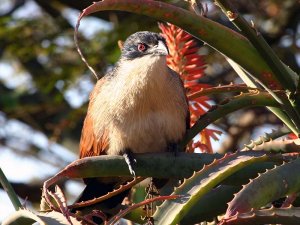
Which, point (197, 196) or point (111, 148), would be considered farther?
point (111, 148)

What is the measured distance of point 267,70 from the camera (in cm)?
259

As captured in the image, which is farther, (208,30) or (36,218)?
(208,30)

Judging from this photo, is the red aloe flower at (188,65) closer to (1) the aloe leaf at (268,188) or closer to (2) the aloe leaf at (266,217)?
(1) the aloe leaf at (268,188)

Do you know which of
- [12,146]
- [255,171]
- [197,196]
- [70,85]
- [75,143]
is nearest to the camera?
[197,196]

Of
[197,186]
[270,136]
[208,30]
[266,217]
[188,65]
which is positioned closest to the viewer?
[266,217]

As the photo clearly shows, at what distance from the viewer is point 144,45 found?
13.7 ft

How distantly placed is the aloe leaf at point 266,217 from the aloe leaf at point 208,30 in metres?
0.59

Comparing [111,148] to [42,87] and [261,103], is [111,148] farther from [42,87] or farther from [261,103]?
[42,87]

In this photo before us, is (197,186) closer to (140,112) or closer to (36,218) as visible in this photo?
(36,218)

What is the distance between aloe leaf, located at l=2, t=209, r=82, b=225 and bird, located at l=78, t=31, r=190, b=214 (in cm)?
155

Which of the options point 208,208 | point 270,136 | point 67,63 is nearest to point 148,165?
point 208,208

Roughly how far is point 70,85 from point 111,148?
3419 millimetres

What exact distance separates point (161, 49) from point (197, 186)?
1676 millimetres

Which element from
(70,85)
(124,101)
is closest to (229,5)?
(124,101)
